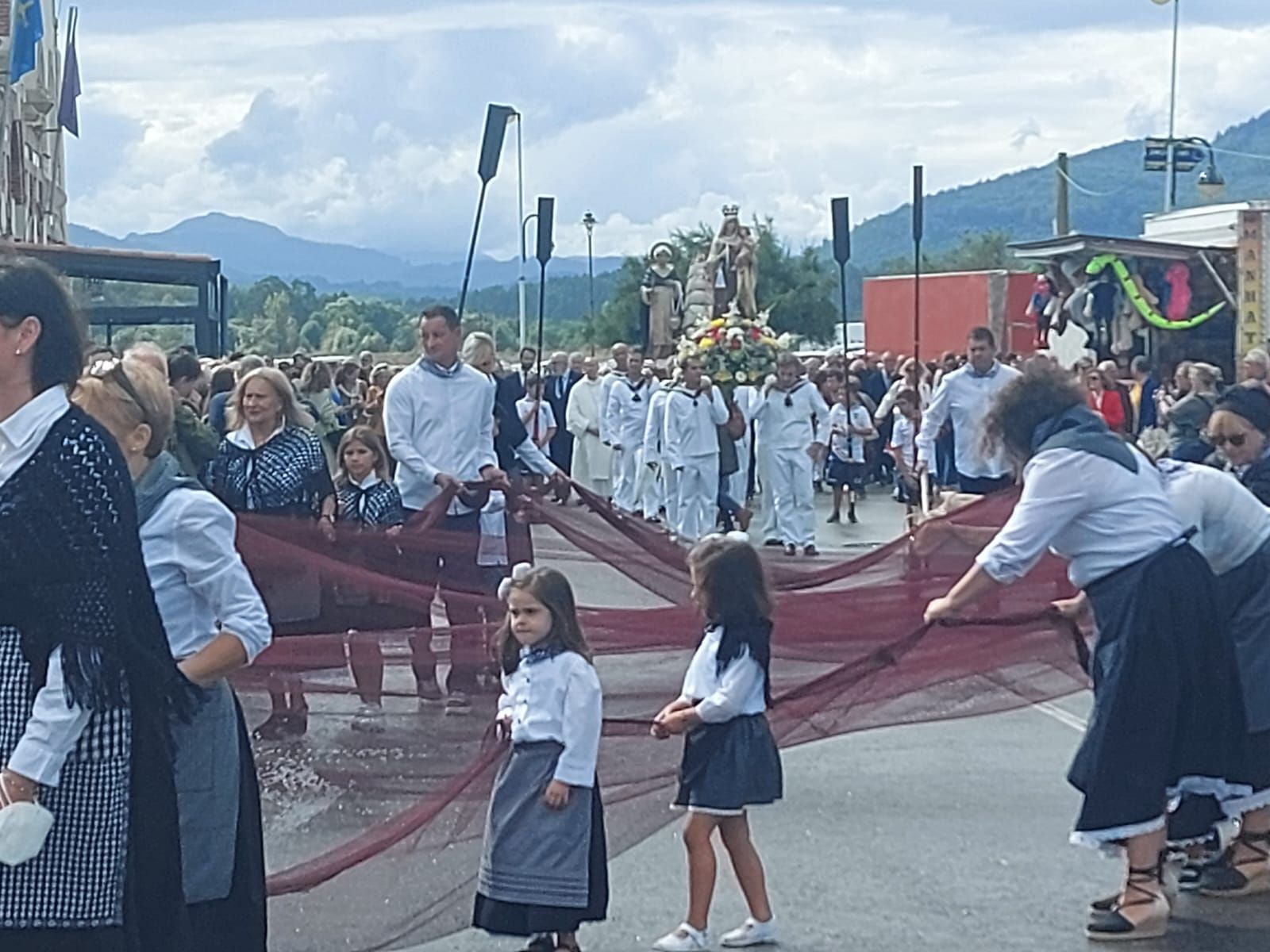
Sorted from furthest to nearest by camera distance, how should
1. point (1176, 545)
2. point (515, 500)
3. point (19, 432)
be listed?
point (515, 500) → point (1176, 545) → point (19, 432)

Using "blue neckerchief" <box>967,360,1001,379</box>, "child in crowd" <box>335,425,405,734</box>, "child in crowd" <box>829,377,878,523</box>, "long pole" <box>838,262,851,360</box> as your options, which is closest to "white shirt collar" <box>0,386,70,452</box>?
"child in crowd" <box>335,425,405,734</box>

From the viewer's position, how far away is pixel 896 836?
828 cm

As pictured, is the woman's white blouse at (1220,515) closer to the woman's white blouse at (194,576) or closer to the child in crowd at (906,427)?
the woman's white blouse at (194,576)

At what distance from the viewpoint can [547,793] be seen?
6301 mm

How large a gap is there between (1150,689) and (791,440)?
14.1 metres

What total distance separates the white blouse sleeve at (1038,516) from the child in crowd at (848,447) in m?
17.0

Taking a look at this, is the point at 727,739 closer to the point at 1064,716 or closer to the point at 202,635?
the point at 202,635

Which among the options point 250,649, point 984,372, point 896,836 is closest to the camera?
point 250,649

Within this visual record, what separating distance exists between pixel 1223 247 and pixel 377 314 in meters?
51.2

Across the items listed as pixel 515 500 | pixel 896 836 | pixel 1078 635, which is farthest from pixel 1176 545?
pixel 515 500

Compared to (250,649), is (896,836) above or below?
below

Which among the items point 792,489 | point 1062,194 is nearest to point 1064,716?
point 792,489

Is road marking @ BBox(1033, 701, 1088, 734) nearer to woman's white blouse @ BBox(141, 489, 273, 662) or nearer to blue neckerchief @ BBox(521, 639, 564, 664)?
blue neckerchief @ BBox(521, 639, 564, 664)

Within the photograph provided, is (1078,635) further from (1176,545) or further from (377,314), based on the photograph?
(377,314)
